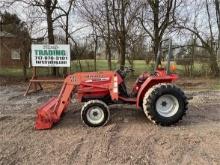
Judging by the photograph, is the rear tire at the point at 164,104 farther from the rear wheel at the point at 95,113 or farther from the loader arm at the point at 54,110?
the loader arm at the point at 54,110

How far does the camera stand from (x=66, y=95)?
26.8 ft

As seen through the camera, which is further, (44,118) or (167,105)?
(167,105)

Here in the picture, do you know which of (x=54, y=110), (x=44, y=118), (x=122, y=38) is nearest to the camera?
(x=44, y=118)

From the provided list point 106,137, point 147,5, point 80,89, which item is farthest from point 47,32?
point 106,137

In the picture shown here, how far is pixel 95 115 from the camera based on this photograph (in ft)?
26.5

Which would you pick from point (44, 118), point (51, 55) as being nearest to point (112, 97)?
point (44, 118)

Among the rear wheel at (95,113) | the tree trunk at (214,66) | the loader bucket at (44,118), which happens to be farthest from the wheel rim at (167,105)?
the tree trunk at (214,66)

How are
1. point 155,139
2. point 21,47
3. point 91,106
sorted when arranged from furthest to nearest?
1. point 21,47
2. point 91,106
3. point 155,139

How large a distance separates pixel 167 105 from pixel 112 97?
1.22 m

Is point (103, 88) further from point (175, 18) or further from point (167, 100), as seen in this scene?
point (175, 18)

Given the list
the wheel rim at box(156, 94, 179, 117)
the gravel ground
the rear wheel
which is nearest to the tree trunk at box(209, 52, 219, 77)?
the gravel ground

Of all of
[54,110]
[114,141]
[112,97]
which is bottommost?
[114,141]

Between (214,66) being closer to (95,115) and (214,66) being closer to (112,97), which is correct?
(112,97)

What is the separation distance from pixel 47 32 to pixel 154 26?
257 inches
